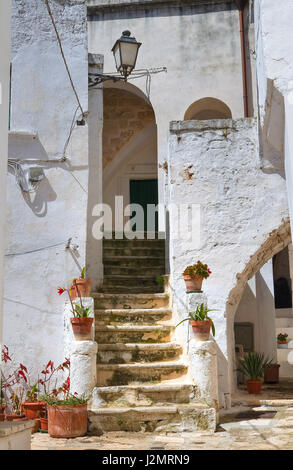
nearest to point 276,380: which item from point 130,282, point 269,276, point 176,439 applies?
point 269,276

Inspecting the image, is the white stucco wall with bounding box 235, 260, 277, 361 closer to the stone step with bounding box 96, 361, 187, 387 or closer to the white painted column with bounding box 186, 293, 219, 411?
the stone step with bounding box 96, 361, 187, 387

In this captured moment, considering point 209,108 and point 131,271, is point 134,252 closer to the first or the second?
point 131,271

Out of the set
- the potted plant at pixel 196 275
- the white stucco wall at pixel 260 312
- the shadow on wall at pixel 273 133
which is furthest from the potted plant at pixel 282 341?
the potted plant at pixel 196 275

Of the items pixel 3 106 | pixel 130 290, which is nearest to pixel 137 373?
pixel 130 290

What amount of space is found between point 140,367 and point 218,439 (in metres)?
1.44

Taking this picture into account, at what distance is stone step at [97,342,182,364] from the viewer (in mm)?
7285

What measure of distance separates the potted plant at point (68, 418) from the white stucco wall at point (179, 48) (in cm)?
632

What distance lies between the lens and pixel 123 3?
12383 mm

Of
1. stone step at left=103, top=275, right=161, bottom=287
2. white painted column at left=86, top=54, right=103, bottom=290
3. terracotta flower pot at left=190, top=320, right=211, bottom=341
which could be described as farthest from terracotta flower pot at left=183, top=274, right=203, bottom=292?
white painted column at left=86, top=54, right=103, bottom=290

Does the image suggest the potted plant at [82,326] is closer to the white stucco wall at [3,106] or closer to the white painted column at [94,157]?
the white painted column at [94,157]

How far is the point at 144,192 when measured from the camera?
13344 mm

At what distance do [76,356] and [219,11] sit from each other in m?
8.67
